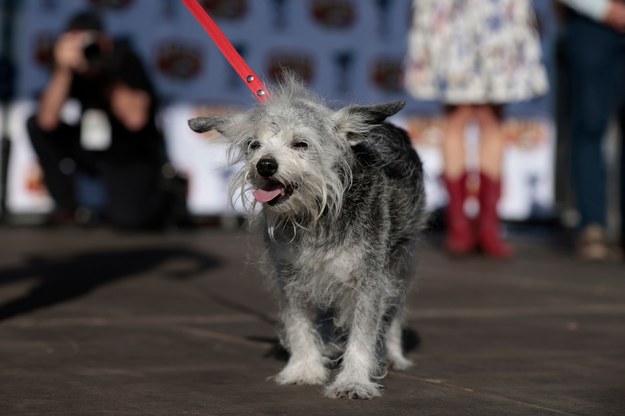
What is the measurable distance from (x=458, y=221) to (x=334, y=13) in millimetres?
2901

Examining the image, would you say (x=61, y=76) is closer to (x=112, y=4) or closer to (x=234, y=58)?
(x=112, y=4)

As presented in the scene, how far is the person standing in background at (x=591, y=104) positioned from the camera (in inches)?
324

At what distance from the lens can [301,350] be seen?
12.4ft

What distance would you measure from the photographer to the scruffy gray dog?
5.79m

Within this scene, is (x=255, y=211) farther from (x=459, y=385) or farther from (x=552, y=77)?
(x=552, y=77)

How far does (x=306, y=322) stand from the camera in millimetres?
3842

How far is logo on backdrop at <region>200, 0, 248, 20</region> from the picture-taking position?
391 inches

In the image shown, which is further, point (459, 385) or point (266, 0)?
point (266, 0)

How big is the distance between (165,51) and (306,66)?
51.7 inches

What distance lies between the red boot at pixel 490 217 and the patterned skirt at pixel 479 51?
623 mm

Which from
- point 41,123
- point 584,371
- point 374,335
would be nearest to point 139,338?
point 374,335

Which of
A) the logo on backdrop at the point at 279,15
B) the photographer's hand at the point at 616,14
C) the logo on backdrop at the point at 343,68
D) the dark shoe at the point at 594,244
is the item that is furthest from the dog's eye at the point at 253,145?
the logo on backdrop at the point at 343,68

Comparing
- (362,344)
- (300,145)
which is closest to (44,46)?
(300,145)

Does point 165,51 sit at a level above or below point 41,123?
above
